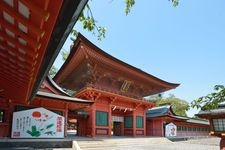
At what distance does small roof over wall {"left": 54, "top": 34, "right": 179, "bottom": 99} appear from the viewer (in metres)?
18.8

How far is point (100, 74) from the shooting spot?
2128cm

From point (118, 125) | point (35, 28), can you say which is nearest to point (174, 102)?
point (118, 125)

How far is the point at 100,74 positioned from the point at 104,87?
1.58 metres

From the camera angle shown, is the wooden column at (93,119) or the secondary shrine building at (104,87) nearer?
the wooden column at (93,119)

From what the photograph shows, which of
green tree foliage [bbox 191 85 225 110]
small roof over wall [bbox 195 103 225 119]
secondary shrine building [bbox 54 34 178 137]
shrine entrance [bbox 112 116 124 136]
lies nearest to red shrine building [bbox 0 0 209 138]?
secondary shrine building [bbox 54 34 178 137]

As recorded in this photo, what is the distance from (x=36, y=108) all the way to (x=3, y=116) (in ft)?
6.37

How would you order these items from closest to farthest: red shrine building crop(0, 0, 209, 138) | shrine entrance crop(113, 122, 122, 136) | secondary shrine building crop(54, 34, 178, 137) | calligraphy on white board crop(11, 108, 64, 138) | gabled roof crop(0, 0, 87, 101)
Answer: gabled roof crop(0, 0, 87, 101), red shrine building crop(0, 0, 209, 138), calligraphy on white board crop(11, 108, 64, 138), secondary shrine building crop(54, 34, 178, 137), shrine entrance crop(113, 122, 122, 136)

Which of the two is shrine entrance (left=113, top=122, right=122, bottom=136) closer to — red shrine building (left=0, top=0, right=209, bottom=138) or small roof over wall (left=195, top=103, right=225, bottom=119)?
red shrine building (left=0, top=0, right=209, bottom=138)

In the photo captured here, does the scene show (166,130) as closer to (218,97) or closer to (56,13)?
(218,97)

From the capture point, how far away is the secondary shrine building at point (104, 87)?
756 inches

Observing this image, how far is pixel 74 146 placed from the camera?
553 inches

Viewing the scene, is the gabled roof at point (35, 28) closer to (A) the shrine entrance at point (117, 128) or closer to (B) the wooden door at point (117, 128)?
(A) the shrine entrance at point (117, 128)

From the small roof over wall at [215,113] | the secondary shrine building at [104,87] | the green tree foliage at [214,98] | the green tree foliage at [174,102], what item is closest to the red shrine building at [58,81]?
the secondary shrine building at [104,87]

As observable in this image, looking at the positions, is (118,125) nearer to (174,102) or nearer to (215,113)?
(215,113)
